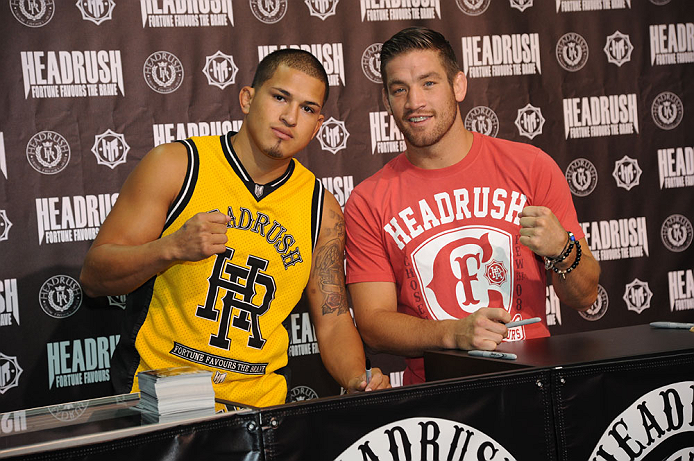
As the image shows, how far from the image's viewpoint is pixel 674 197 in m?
3.59

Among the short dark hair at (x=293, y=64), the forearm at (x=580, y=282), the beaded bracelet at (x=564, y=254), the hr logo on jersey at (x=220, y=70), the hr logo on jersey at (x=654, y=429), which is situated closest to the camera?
the hr logo on jersey at (x=654, y=429)

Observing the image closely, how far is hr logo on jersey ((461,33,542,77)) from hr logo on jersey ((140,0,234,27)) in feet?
4.00

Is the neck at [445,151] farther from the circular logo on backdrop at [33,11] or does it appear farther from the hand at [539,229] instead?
the circular logo on backdrop at [33,11]

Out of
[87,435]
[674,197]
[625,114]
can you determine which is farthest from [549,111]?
[87,435]

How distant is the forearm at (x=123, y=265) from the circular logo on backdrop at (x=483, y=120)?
6.32ft

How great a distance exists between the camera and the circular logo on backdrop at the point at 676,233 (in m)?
3.57

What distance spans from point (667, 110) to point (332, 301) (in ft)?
7.57

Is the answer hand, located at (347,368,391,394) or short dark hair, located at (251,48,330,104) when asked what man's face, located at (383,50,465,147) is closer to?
short dark hair, located at (251,48,330,104)

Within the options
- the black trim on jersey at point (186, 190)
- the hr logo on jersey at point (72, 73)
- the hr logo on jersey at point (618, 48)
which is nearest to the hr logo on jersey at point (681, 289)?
the hr logo on jersey at point (618, 48)

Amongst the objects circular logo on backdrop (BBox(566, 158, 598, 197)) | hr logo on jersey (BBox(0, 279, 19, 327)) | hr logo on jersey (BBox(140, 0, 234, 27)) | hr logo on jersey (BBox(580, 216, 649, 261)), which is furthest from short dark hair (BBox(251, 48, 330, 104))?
hr logo on jersey (BBox(580, 216, 649, 261))

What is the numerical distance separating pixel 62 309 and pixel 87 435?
189cm

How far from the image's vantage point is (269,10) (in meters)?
3.18

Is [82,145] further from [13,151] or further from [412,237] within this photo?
[412,237]

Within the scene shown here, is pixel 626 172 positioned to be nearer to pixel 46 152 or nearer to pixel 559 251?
pixel 559 251
